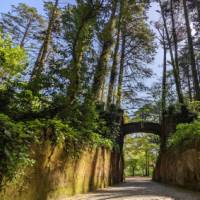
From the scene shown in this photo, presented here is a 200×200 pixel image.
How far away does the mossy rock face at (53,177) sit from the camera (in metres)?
4.38

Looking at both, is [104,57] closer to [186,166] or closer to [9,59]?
[9,59]

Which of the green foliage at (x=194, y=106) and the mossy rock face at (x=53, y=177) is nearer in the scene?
the mossy rock face at (x=53, y=177)

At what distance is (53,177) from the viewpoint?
5559 mm

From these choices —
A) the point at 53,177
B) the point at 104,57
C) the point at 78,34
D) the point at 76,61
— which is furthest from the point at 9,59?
the point at 53,177

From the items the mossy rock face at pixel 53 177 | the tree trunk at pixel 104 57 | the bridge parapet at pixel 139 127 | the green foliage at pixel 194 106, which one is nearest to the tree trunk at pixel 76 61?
the tree trunk at pixel 104 57

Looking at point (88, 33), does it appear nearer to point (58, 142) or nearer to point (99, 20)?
point (99, 20)

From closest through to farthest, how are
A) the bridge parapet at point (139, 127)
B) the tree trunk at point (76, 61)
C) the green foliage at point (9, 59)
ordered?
the tree trunk at point (76, 61), the green foliage at point (9, 59), the bridge parapet at point (139, 127)

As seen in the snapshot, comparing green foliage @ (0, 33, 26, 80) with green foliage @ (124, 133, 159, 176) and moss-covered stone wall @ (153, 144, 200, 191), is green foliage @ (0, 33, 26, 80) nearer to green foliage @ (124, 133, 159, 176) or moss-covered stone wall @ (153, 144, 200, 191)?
moss-covered stone wall @ (153, 144, 200, 191)

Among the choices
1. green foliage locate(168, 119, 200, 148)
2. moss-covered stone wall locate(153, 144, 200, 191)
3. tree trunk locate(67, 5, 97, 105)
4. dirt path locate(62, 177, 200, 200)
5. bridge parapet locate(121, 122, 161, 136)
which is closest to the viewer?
dirt path locate(62, 177, 200, 200)

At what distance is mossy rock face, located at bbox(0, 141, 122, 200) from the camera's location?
4.38 meters

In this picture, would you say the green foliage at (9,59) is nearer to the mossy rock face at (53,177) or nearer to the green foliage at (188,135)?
the mossy rock face at (53,177)

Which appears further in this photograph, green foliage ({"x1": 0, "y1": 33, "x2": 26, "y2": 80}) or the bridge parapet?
the bridge parapet

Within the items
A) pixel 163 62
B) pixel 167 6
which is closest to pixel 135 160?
pixel 163 62

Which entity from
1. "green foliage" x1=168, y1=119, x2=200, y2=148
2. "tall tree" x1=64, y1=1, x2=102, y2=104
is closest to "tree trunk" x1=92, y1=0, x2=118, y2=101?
"tall tree" x1=64, y1=1, x2=102, y2=104
